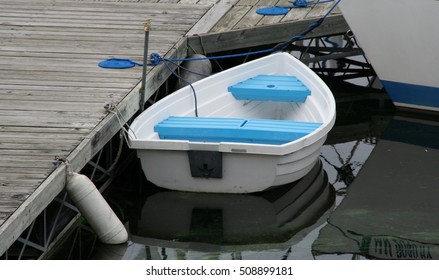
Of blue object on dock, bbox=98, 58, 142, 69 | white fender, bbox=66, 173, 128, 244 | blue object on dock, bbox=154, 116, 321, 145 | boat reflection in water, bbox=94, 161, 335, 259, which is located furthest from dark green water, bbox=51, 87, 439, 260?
blue object on dock, bbox=98, 58, 142, 69

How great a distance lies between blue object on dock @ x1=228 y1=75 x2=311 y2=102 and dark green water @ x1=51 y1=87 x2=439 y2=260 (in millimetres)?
641

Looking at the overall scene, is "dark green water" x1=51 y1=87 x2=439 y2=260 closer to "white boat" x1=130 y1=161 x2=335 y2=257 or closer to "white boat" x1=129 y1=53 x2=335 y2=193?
"white boat" x1=130 y1=161 x2=335 y2=257

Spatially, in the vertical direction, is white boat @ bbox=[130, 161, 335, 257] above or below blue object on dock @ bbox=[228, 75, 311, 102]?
below

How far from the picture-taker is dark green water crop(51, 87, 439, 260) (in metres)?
7.69

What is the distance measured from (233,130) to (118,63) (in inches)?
60.9

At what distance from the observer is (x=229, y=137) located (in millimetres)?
8320

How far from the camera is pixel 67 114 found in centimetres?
824

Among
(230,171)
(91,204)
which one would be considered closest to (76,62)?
(230,171)

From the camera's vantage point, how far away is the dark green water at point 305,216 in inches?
303

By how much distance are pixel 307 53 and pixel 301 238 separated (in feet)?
14.8

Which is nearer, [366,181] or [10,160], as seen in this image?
[10,160]

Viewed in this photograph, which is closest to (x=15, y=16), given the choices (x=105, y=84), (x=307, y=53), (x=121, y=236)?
(x=105, y=84)

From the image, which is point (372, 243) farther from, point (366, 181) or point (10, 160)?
point (10, 160)

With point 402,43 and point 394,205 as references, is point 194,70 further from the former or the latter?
point 394,205
